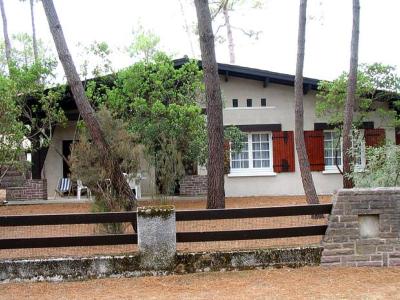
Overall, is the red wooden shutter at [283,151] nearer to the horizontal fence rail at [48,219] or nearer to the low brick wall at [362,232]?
the low brick wall at [362,232]

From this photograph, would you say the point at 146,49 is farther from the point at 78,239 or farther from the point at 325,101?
the point at 78,239

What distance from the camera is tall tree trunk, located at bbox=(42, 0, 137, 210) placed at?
9453 mm

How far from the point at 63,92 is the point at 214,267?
34.5ft

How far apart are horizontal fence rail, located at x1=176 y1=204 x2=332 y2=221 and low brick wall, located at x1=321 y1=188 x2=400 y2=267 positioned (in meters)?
0.25

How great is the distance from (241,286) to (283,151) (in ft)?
38.8

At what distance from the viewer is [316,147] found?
1772 centimetres

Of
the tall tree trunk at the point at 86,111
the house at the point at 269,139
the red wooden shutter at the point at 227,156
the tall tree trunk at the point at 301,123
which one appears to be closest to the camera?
the tall tree trunk at the point at 86,111

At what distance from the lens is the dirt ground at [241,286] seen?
591 centimetres

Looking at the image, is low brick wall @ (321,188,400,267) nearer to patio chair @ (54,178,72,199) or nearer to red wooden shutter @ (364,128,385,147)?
red wooden shutter @ (364,128,385,147)

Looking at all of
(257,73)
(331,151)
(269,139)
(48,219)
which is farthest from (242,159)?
(48,219)

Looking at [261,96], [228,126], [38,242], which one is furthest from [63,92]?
[38,242]

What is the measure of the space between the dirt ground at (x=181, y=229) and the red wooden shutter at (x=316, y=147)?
2.55 m

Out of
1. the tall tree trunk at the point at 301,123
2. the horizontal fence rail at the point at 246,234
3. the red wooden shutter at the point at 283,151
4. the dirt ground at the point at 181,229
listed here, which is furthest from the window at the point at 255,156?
the horizontal fence rail at the point at 246,234

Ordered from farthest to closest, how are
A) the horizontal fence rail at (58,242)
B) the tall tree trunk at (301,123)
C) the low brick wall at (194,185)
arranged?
the low brick wall at (194,185), the tall tree trunk at (301,123), the horizontal fence rail at (58,242)
